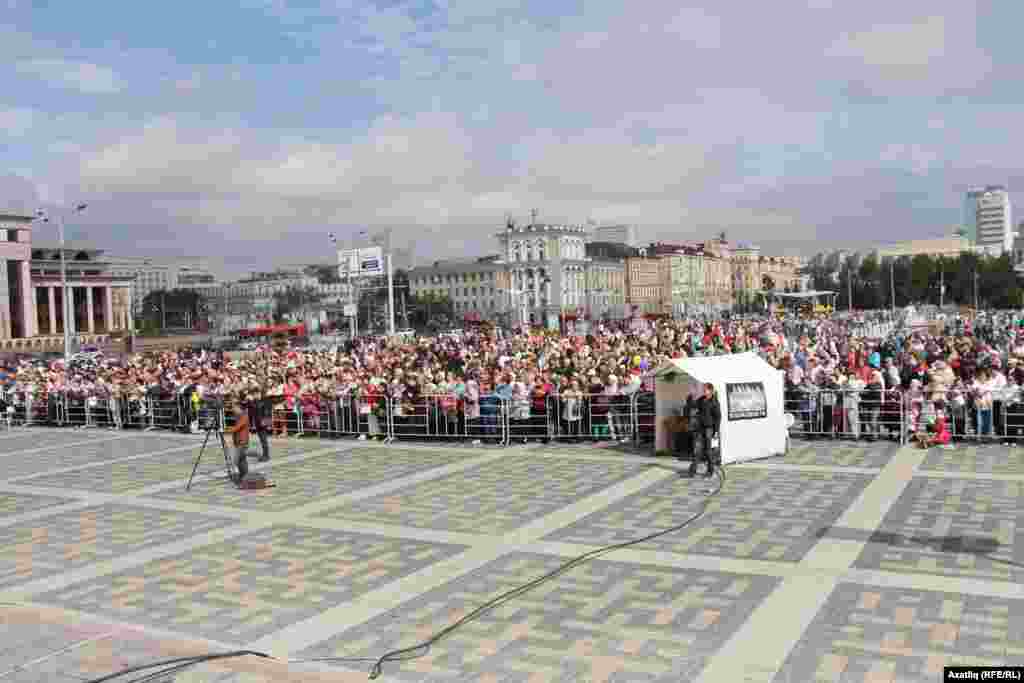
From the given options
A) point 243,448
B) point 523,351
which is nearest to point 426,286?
point 523,351

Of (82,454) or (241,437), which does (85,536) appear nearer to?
(241,437)

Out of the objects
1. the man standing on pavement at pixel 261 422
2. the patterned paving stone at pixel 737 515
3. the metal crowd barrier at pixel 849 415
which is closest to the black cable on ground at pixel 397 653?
the patterned paving stone at pixel 737 515

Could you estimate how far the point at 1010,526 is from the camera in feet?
33.6

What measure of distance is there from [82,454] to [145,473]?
13.8ft

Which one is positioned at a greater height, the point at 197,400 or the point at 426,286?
the point at 426,286

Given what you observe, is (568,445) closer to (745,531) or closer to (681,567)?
(745,531)

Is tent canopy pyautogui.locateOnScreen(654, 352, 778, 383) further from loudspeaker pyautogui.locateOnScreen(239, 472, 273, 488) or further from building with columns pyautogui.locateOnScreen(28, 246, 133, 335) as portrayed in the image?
building with columns pyautogui.locateOnScreen(28, 246, 133, 335)

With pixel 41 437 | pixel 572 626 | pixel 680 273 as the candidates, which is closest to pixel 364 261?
pixel 41 437

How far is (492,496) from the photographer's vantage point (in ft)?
43.5

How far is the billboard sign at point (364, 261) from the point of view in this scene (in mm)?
42938

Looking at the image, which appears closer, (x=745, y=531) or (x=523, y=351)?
(x=745, y=531)

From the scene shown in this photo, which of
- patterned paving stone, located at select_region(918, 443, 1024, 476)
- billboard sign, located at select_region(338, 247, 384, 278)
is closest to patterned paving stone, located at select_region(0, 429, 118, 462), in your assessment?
billboard sign, located at select_region(338, 247, 384, 278)

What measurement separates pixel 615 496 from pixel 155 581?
6.45 meters

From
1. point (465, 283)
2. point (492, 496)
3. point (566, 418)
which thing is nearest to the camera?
point (492, 496)
